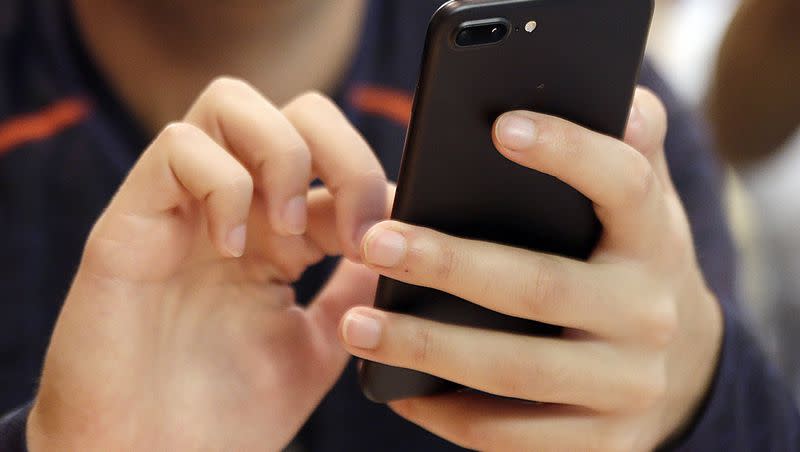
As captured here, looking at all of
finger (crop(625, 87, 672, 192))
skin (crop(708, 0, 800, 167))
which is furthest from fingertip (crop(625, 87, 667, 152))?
skin (crop(708, 0, 800, 167))

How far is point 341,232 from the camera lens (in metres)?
0.49

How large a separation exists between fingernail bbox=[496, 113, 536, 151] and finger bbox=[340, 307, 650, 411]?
129 mm

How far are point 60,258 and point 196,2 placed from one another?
32 centimetres

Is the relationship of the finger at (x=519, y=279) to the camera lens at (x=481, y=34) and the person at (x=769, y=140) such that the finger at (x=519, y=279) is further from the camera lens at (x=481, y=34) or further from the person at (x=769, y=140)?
the person at (x=769, y=140)

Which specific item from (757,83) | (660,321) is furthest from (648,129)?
(757,83)

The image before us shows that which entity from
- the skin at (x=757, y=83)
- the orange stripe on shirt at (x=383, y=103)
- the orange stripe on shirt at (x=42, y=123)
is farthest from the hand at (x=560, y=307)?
the skin at (x=757, y=83)

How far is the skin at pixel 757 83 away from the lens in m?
1.16

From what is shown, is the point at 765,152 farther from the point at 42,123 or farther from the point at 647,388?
the point at 42,123

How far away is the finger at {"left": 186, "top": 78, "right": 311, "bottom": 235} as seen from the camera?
0.48 meters

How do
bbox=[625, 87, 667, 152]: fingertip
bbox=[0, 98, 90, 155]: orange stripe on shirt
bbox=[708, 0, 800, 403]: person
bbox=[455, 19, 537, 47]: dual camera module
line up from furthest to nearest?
1. bbox=[708, 0, 800, 403]: person
2. bbox=[0, 98, 90, 155]: orange stripe on shirt
3. bbox=[625, 87, 667, 152]: fingertip
4. bbox=[455, 19, 537, 47]: dual camera module

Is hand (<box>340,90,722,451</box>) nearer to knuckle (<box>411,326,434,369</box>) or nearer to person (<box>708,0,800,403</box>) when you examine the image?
knuckle (<box>411,326,434,369</box>)

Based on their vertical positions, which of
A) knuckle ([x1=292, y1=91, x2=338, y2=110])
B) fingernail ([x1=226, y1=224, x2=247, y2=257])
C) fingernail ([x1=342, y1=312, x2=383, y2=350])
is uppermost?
knuckle ([x1=292, y1=91, x2=338, y2=110])

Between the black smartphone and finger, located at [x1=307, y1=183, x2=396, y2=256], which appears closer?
the black smartphone

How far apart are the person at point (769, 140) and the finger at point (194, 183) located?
902 mm
